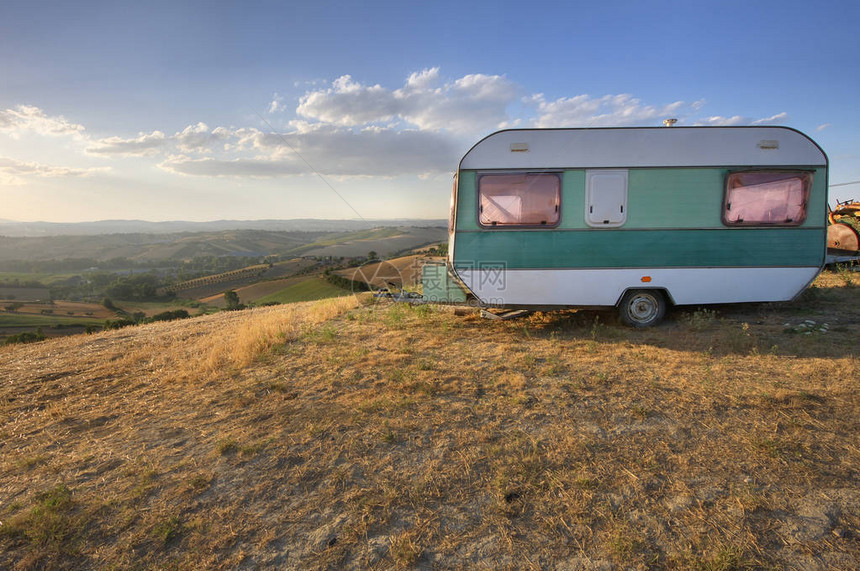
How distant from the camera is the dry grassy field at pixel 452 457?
257cm

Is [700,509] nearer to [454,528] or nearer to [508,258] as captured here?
[454,528]

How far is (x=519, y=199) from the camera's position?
22.0 ft

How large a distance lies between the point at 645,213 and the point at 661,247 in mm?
674

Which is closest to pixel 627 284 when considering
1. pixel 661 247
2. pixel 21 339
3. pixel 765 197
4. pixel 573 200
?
pixel 661 247

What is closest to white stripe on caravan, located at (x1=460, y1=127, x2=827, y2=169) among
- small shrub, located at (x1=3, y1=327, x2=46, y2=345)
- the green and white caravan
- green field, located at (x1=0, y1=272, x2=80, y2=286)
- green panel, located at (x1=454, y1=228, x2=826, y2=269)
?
the green and white caravan

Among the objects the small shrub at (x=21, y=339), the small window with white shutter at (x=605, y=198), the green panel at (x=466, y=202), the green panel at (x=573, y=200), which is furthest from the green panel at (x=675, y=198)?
the small shrub at (x=21, y=339)

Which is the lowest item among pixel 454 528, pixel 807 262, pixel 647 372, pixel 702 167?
pixel 454 528

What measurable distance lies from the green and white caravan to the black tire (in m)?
0.20

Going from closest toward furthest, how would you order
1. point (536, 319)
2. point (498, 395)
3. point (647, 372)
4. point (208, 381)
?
1. point (498, 395)
2. point (647, 372)
3. point (208, 381)
4. point (536, 319)

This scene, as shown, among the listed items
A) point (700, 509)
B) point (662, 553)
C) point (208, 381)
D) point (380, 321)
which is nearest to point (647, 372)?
point (700, 509)

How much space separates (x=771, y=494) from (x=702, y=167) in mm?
5554

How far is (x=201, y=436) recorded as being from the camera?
4023 millimetres

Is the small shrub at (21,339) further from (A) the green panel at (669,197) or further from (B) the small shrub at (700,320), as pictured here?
(B) the small shrub at (700,320)

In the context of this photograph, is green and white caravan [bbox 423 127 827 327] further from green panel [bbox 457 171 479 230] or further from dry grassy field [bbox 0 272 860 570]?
dry grassy field [bbox 0 272 860 570]
